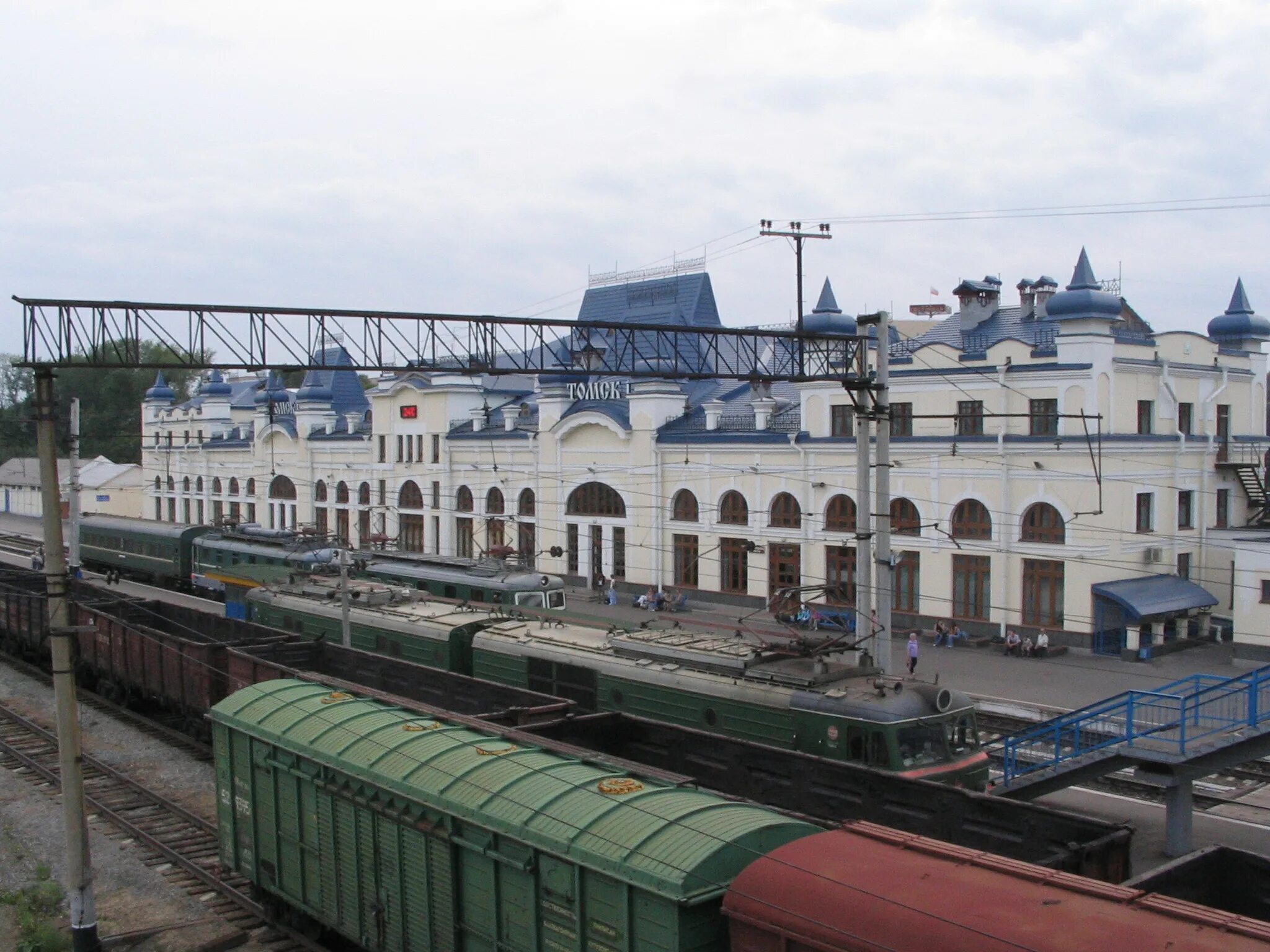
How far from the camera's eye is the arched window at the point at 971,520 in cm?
Answer: 3591

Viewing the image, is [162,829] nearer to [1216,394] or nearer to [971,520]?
A: [971,520]

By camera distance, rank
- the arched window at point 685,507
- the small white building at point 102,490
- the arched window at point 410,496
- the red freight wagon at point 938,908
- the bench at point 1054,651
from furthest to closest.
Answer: the small white building at point 102,490, the arched window at point 410,496, the arched window at point 685,507, the bench at point 1054,651, the red freight wagon at point 938,908

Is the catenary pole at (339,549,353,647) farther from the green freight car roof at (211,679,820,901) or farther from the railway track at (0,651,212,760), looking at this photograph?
the green freight car roof at (211,679,820,901)

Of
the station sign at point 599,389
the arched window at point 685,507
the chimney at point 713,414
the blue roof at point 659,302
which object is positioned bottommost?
the arched window at point 685,507

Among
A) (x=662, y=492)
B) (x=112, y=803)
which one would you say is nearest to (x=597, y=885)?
(x=112, y=803)

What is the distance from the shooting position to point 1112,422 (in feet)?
113

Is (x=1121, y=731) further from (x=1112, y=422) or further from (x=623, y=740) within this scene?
(x=1112, y=422)

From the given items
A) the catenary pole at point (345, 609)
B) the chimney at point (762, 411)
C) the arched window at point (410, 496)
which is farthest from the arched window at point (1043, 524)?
the arched window at point (410, 496)

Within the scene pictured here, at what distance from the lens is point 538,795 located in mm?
10508

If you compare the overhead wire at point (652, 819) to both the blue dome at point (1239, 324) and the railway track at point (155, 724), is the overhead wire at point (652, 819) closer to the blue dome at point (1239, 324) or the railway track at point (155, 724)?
the railway track at point (155, 724)

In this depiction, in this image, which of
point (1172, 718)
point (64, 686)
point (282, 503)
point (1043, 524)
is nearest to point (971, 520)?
point (1043, 524)

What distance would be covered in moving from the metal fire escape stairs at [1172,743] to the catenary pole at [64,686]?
12.7 m

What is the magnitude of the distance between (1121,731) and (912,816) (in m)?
9.26

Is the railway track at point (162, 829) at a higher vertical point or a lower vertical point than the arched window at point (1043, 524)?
lower
